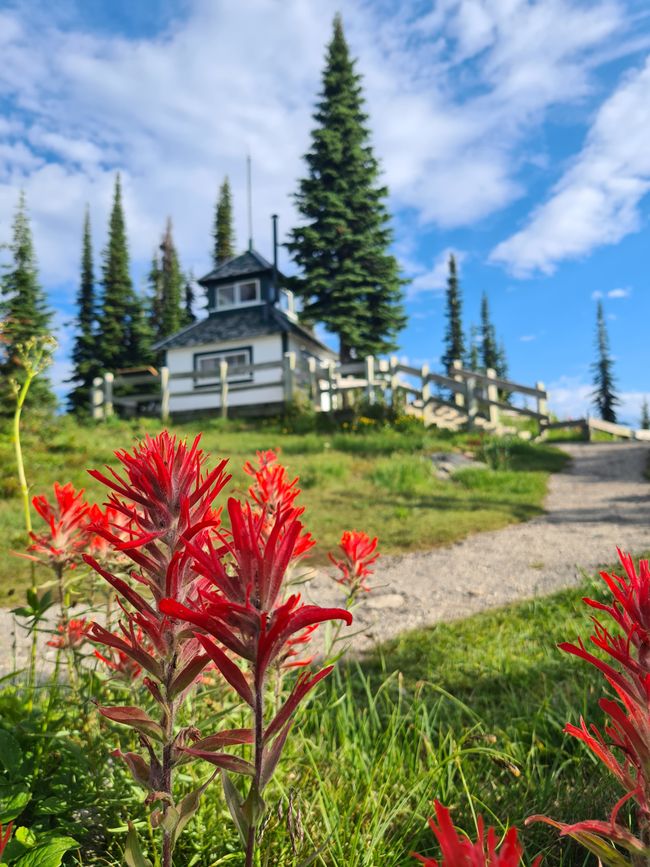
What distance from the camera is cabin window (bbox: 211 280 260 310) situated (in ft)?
86.3

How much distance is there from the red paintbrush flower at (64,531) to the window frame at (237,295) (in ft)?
82.6

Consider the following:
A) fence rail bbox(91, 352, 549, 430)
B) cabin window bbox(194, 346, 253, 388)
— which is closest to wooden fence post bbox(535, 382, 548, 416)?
fence rail bbox(91, 352, 549, 430)

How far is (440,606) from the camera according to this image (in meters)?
5.15

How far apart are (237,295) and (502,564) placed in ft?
74.8

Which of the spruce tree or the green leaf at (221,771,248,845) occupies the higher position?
the spruce tree

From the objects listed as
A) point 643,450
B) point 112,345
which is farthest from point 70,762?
point 112,345

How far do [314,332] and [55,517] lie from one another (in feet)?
94.4

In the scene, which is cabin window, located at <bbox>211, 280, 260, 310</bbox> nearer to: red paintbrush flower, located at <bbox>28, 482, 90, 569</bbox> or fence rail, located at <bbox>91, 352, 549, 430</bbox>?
fence rail, located at <bbox>91, 352, 549, 430</bbox>

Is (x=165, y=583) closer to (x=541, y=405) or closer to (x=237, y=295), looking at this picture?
(x=541, y=405)

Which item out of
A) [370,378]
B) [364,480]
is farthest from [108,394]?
[364,480]

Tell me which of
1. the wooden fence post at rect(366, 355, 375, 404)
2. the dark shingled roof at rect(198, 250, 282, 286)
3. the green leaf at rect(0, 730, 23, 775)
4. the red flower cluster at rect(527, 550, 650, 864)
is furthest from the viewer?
the dark shingled roof at rect(198, 250, 282, 286)

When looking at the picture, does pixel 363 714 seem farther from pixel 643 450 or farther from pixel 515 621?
pixel 643 450

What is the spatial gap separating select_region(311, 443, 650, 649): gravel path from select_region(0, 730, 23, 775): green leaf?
7.96 ft

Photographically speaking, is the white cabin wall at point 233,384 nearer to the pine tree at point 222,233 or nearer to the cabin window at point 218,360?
the cabin window at point 218,360
